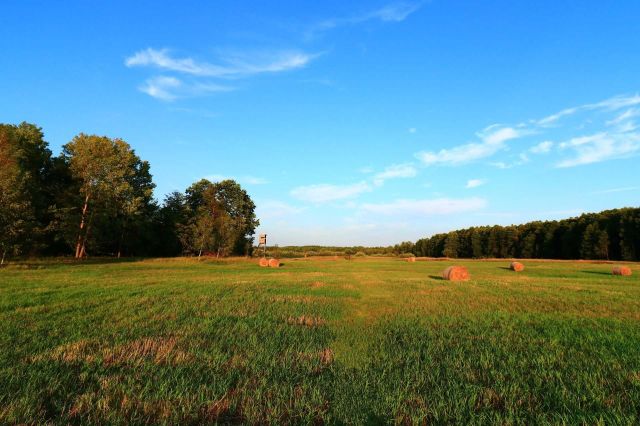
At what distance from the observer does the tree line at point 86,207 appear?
1390 inches

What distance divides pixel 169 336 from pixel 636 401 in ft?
26.2

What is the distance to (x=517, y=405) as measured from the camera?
466cm

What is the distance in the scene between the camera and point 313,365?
6.18 m

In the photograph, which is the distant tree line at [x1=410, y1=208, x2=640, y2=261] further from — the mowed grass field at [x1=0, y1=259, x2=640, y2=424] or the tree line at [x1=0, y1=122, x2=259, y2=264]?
the mowed grass field at [x1=0, y1=259, x2=640, y2=424]

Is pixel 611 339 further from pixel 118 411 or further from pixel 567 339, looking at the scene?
pixel 118 411

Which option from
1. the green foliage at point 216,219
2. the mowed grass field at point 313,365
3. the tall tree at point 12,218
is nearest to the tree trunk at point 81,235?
the tall tree at point 12,218

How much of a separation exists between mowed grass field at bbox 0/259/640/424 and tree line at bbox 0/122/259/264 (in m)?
30.4

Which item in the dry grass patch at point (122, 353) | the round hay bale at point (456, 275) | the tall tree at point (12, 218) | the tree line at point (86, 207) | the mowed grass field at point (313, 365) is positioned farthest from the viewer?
the tree line at point (86, 207)

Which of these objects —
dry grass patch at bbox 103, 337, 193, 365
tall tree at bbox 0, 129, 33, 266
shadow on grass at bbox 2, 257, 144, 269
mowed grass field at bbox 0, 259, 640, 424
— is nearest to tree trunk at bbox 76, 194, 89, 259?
shadow on grass at bbox 2, 257, 144, 269

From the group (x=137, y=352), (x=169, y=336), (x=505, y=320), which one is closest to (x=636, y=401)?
(x=505, y=320)

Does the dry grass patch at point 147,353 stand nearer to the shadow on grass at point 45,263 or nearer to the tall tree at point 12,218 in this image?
the shadow on grass at point 45,263

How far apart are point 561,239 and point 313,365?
106807mm

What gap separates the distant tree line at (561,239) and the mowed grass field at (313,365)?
82.3m

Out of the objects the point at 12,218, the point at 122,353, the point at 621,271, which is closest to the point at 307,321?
the point at 122,353
